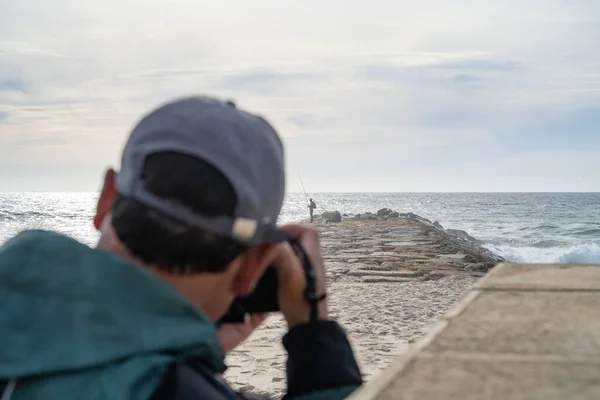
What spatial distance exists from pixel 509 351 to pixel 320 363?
1.09 feet

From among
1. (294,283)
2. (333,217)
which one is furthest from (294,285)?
(333,217)

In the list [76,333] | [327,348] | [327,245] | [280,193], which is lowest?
[327,245]

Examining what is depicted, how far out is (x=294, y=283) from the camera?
1.47 metres

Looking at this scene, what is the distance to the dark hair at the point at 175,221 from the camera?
3.54 ft

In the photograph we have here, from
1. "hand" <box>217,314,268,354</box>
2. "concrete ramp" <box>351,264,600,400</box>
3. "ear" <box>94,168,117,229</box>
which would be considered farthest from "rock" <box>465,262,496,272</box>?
"ear" <box>94,168,117,229</box>

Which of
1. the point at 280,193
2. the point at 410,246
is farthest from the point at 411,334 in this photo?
the point at 410,246

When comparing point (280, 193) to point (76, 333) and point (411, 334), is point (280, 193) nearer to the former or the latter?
point (76, 333)

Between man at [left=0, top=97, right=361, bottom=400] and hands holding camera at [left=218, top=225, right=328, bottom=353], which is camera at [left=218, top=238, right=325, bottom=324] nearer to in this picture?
hands holding camera at [left=218, top=225, right=328, bottom=353]

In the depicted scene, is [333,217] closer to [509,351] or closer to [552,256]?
[552,256]

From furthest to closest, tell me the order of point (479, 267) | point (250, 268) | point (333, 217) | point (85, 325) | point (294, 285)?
point (333, 217), point (479, 267), point (294, 285), point (250, 268), point (85, 325)

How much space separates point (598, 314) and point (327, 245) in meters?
16.5

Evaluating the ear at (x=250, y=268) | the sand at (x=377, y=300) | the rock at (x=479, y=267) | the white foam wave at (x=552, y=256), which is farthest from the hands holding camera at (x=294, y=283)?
the white foam wave at (x=552, y=256)

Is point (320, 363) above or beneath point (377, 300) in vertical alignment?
above

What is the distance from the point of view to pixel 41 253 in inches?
41.5
